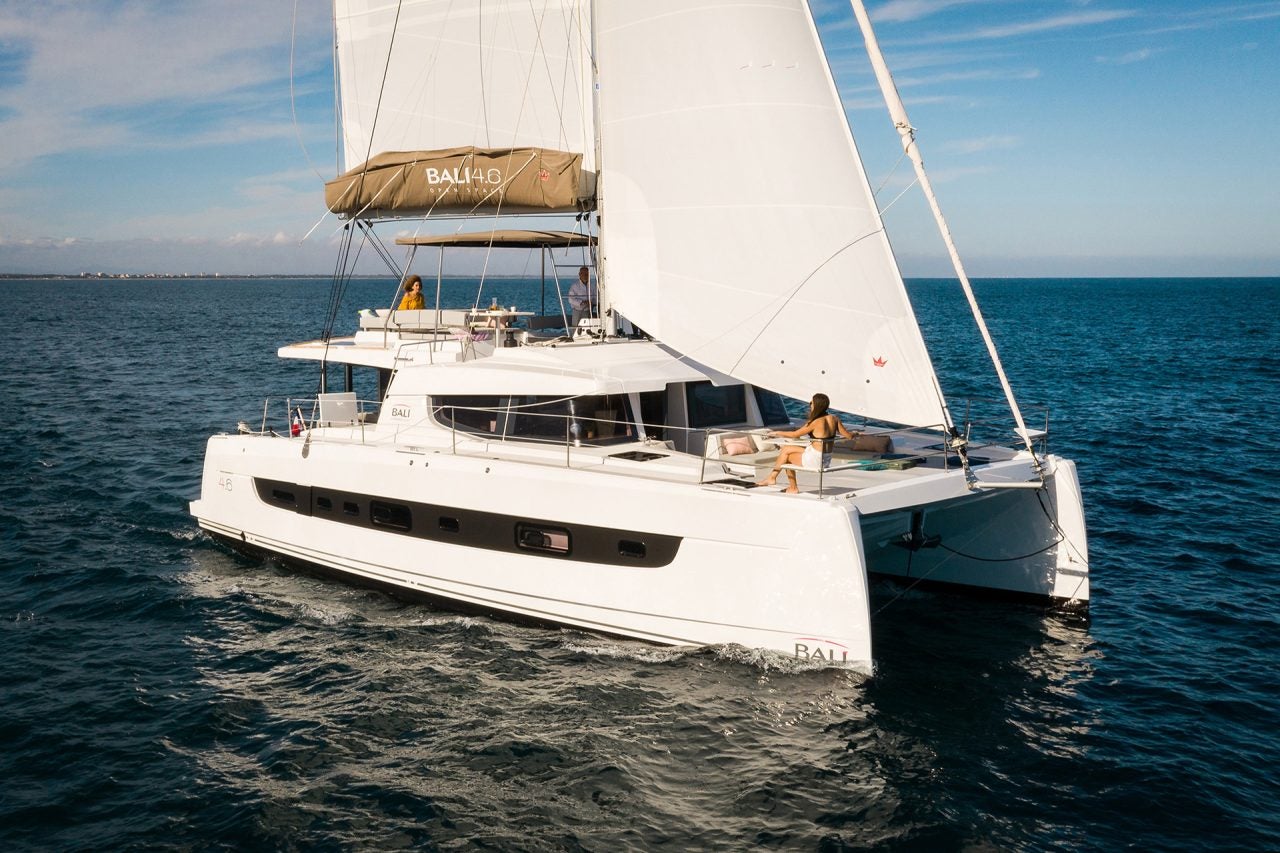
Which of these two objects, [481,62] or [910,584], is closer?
[910,584]

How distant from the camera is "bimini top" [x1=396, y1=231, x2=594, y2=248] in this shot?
15.8 metres

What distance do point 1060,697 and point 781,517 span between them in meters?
3.73

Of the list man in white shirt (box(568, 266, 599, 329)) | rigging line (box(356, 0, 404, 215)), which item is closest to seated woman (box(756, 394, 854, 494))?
man in white shirt (box(568, 266, 599, 329))

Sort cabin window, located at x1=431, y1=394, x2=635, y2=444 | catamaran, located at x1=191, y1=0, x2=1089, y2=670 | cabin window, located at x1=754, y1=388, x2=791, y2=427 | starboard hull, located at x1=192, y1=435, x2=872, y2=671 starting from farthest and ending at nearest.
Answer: cabin window, located at x1=754, y1=388, x2=791, y2=427
cabin window, located at x1=431, y1=394, x2=635, y2=444
catamaran, located at x1=191, y1=0, x2=1089, y2=670
starboard hull, located at x1=192, y1=435, x2=872, y2=671

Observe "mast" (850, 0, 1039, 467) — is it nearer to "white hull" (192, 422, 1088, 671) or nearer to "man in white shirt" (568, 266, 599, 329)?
"white hull" (192, 422, 1088, 671)

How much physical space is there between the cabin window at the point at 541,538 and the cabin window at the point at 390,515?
1.87m

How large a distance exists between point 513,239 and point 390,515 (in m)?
5.15

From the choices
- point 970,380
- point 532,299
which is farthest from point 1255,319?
point 532,299

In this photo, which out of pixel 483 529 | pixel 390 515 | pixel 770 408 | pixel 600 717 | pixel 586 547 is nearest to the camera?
pixel 600 717

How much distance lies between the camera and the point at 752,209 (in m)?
11.6

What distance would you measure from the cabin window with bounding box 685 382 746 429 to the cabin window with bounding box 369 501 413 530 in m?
3.99

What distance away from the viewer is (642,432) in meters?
12.8

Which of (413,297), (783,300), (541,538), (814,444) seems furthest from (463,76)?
(814,444)

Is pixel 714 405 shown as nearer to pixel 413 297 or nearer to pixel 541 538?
pixel 541 538
